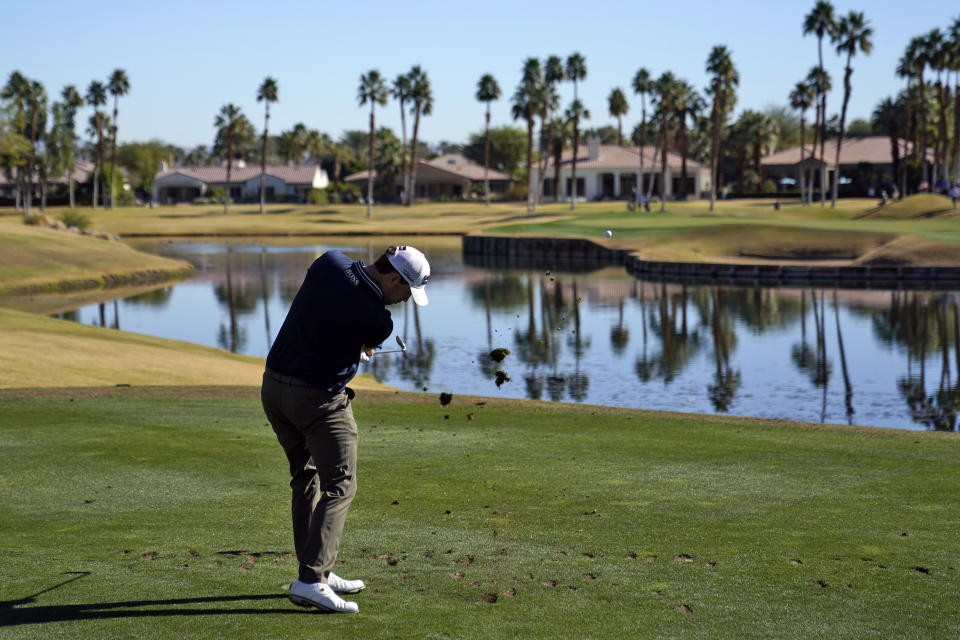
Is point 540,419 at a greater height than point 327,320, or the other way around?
point 327,320

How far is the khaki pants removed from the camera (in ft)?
23.9

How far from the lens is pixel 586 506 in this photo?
10594 mm

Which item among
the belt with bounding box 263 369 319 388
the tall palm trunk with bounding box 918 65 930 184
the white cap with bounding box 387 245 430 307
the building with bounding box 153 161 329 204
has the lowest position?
the belt with bounding box 263 369 319 388

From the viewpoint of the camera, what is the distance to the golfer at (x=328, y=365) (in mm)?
7227

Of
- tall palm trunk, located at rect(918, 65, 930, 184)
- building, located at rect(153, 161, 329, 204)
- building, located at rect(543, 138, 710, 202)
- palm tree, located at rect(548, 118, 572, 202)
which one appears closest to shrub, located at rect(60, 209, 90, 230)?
palm tree, located at rect(548, 118, 572, 202)

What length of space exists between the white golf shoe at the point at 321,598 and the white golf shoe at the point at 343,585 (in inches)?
5.9

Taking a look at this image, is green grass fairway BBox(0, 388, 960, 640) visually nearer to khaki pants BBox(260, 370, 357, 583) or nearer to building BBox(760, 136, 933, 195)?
khaki pants BBox(260, 370, 357, 583)

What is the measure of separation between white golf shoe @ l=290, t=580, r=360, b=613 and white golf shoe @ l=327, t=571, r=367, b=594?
15 cm

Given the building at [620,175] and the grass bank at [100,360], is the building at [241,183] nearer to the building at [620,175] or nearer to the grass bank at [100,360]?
the building at [620,175]

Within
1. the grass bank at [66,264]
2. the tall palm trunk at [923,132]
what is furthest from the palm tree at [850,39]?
the grass bank at [66,264]

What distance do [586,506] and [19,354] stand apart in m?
19.5

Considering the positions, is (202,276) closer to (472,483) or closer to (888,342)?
(888,342)

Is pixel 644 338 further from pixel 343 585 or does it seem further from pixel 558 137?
pixel 558 137

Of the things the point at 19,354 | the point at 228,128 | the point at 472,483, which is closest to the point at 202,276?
the point at 19,354
